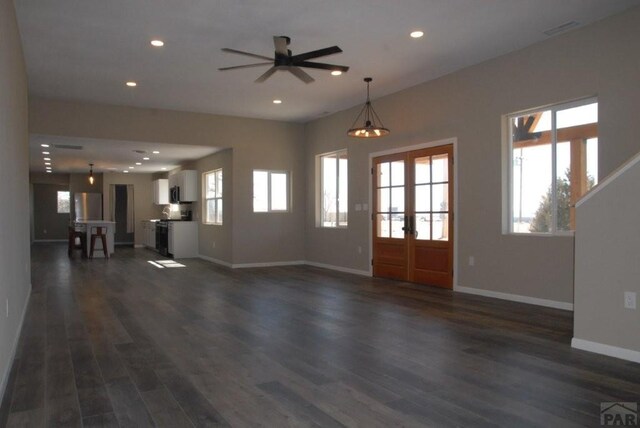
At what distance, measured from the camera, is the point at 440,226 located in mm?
6789

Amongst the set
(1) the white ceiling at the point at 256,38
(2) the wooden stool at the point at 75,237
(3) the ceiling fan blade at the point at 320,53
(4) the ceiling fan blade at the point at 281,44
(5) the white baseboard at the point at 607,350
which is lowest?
(5) the white baseboard at the point at 607,350

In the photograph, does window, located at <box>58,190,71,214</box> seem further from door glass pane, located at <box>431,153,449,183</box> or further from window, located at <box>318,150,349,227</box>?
door glass pane, located at <box>431,153,449,183</box>

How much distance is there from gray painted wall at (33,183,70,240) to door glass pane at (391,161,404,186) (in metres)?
15.7

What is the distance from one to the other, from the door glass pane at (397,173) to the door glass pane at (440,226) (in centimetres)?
90

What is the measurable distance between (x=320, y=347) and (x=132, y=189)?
1393 centimetres

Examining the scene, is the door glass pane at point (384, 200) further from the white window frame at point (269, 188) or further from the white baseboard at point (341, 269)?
the white window frame at point (269, 188)

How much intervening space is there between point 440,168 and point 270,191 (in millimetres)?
4166

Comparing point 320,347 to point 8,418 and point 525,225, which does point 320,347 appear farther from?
point 525,225

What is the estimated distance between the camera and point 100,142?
8.99 meters

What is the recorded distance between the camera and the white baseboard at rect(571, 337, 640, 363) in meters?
3.39

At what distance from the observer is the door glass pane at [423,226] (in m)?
6.99

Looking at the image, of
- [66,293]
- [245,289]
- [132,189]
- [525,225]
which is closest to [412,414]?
[525,225]

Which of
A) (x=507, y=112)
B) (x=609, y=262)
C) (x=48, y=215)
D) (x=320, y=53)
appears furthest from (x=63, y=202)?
(x=609, y=262)

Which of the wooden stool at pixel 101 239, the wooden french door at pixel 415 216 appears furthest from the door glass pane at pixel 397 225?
the wooden stool at pixel 101 239
